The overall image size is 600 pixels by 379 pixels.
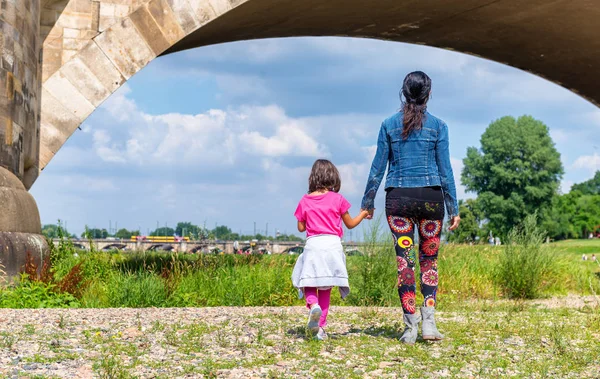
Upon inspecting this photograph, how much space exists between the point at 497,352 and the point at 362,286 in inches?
162

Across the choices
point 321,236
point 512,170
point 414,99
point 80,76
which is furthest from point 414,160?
point 512,170

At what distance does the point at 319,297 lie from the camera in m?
5.33

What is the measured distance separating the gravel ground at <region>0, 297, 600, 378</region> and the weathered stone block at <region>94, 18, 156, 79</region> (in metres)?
4.42

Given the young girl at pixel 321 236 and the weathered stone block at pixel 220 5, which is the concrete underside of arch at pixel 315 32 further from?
the young girl at pixel 321 236

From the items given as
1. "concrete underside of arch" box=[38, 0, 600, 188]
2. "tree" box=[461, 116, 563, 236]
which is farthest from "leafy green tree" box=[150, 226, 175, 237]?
"concrete underside of arch" box=[38, 0, 600, 188]

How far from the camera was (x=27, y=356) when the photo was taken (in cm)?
440

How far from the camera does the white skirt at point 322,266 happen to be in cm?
507

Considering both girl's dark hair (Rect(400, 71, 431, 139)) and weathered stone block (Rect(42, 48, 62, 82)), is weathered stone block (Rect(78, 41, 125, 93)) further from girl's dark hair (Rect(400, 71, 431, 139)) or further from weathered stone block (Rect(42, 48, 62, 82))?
girl's dark hair (Rect(400, 71, 431, 139))

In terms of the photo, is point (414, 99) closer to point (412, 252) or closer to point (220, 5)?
point (412, 252)

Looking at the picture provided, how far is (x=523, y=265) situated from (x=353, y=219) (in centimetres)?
618

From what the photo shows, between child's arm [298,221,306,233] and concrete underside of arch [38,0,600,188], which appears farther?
concrete underside of arch [38,0,600,188]

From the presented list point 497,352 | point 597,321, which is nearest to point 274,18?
point 597,321

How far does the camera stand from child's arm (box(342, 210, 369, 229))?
5.07 metres

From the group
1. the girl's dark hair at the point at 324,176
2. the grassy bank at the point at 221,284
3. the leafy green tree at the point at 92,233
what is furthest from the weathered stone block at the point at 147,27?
the girl's dark hair at the point at 324,176
